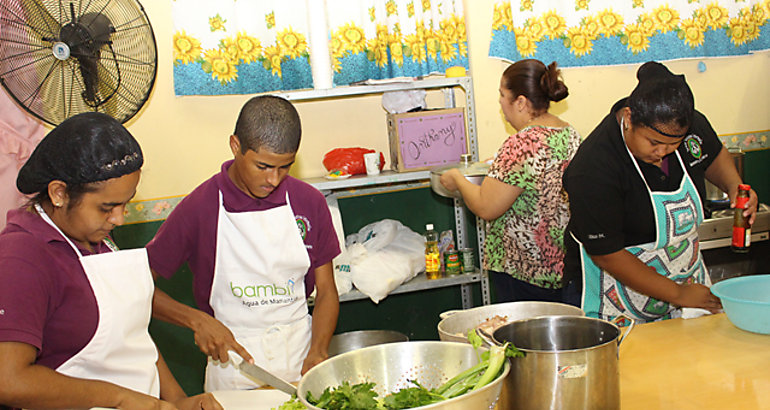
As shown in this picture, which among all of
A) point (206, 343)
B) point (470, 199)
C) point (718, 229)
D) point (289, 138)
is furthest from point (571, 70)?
point (206, 343)

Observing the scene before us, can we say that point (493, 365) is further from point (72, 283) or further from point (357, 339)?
point (357, 339)

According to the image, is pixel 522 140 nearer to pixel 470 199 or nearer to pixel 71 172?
pixel 470 199

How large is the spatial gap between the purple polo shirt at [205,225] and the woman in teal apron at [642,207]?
0.89m

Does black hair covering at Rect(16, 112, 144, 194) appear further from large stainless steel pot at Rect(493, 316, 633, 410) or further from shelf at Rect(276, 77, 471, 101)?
shelf at Rect(276, 77, 471, 101)

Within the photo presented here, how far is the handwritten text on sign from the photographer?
3.46 m

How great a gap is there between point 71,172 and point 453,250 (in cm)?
242

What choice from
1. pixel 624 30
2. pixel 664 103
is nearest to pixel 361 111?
pixel 624 30

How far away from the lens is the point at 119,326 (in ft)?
5.22

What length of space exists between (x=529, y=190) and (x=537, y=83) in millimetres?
506

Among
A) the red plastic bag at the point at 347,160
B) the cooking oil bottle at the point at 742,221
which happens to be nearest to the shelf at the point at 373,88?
the red plastic bag at the point at 347,160

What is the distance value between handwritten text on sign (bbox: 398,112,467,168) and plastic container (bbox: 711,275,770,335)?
70.8 inches

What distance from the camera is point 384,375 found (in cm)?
136

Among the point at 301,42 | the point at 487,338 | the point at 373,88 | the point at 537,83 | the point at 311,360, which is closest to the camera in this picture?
the point at 487,338

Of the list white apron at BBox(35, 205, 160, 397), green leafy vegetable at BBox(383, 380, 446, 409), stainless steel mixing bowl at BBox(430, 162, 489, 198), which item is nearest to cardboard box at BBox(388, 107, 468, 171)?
stainless steel mixing bowl at BBox(430, 162, 489, 198)
